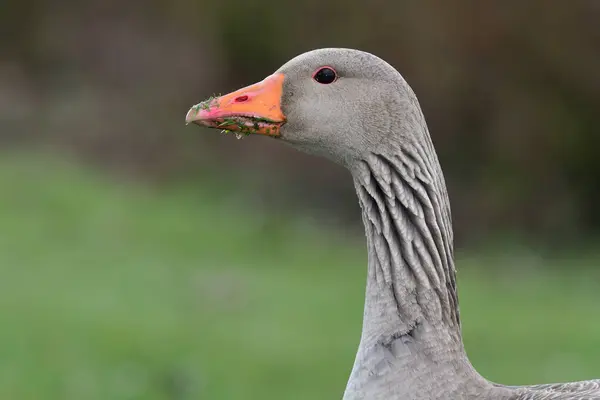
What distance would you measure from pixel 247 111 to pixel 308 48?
49.0 feet

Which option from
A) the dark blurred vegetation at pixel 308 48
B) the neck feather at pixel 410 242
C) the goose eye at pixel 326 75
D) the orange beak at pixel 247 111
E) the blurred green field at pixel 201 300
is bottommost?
the neck feather at pixel 410 242

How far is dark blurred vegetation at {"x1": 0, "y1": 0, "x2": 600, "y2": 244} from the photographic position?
54.6ft

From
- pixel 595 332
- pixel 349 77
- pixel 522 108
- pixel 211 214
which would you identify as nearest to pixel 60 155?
pixel 211 214

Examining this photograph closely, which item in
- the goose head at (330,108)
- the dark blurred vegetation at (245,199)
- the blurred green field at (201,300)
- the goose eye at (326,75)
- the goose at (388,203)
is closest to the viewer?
the goose at (388,203)

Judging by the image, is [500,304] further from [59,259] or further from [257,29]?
[257,29]

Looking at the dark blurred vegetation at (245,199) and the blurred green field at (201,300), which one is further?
the dark blurred vegetation at (245,199)

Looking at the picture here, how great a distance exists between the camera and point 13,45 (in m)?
24.1

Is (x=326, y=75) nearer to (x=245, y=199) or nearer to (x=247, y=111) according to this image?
(x=247, y=111)

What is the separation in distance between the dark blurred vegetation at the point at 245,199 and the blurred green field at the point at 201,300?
4 cm

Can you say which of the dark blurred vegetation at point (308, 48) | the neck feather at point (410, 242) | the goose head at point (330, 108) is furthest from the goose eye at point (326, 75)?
the dark blurred vegetation at point (308, 48)

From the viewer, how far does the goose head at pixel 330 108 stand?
4.18 metres

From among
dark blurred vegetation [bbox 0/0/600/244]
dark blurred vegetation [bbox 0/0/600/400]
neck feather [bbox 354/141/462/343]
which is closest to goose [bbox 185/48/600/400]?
neck feather [bbox 354/141/462/343]

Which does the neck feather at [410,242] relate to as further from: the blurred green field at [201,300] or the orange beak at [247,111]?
the blurred green field at [201,300]

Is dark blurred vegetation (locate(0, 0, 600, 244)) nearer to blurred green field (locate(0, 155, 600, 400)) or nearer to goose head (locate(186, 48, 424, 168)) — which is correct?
blurred green field (locate(0, 155, 600, 400))
